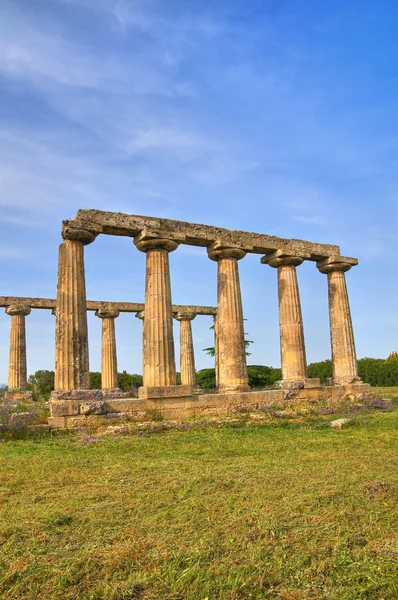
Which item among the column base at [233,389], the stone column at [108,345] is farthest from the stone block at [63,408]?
the stone column at [108,345]

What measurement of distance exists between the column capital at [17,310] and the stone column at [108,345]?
4.53 metres

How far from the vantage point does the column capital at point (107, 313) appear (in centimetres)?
3126

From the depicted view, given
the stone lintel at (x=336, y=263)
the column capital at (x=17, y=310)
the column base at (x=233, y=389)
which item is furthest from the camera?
the column capital at (x=17, y=310)

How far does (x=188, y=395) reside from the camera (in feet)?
55.5

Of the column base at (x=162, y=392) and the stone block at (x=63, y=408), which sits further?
the column base at (x=162, y=392)

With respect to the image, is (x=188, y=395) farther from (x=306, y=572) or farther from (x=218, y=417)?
(x=306, y=572)

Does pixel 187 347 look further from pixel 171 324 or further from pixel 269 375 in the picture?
pixel 171 324

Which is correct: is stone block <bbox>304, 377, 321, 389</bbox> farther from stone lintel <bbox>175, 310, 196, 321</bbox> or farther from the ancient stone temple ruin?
stone lintel <bbox>175, 310, 196, 321</bbox>

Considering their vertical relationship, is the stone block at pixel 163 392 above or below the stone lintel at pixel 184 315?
below

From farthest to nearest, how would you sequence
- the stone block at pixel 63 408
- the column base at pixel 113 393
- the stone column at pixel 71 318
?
the column base at pixel 113 393 < the stone column at pixel 71 318 < the stone block at pixel 63 408

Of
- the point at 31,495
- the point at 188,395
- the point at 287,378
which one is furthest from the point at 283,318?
the point at 31,495

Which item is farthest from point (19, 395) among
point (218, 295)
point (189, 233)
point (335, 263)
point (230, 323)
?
point (335, 263)

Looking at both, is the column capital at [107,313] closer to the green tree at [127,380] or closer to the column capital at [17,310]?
the column capital at [17,310]

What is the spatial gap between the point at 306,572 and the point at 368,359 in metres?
47.6
